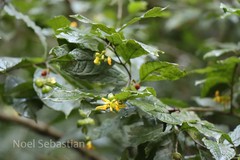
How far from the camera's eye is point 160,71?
0.97m

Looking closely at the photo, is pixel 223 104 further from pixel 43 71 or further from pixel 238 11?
pixel 43 71

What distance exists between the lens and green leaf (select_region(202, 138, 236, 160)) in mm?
854

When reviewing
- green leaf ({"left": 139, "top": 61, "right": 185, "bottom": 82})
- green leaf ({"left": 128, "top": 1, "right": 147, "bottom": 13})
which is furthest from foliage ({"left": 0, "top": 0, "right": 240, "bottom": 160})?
green leaf ({"left": 128, "top": 1, "right": 147, "bottom": 13})

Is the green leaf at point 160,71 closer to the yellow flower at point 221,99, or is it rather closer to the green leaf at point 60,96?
the green leaf at point 60,96

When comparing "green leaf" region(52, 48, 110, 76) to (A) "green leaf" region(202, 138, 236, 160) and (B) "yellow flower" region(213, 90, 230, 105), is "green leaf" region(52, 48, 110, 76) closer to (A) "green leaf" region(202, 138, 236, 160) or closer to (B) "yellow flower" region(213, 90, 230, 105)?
(A) "green leaf" region(202, 138, 236, 160)

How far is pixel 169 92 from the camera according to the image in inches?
73.8

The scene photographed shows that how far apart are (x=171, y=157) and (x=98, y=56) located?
0.92ft

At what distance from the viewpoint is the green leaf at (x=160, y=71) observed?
944mm

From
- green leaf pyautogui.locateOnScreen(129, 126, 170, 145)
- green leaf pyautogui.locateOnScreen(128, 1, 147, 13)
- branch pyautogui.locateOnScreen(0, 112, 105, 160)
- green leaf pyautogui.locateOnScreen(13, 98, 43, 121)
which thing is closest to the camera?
green leaf pyautogui.locateOnScreen(129, 126, 170, 145)

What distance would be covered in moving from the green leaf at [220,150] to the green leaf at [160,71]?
0.16 meters

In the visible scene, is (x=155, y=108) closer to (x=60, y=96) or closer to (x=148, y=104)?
(x=148, y=104)

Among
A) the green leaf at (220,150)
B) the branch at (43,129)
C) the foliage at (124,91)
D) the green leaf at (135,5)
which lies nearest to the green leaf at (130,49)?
the foliage at (124,91)

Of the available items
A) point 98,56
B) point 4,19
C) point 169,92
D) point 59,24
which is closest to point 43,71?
point 59,24

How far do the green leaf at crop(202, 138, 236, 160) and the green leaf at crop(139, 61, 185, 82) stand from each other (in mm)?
163
